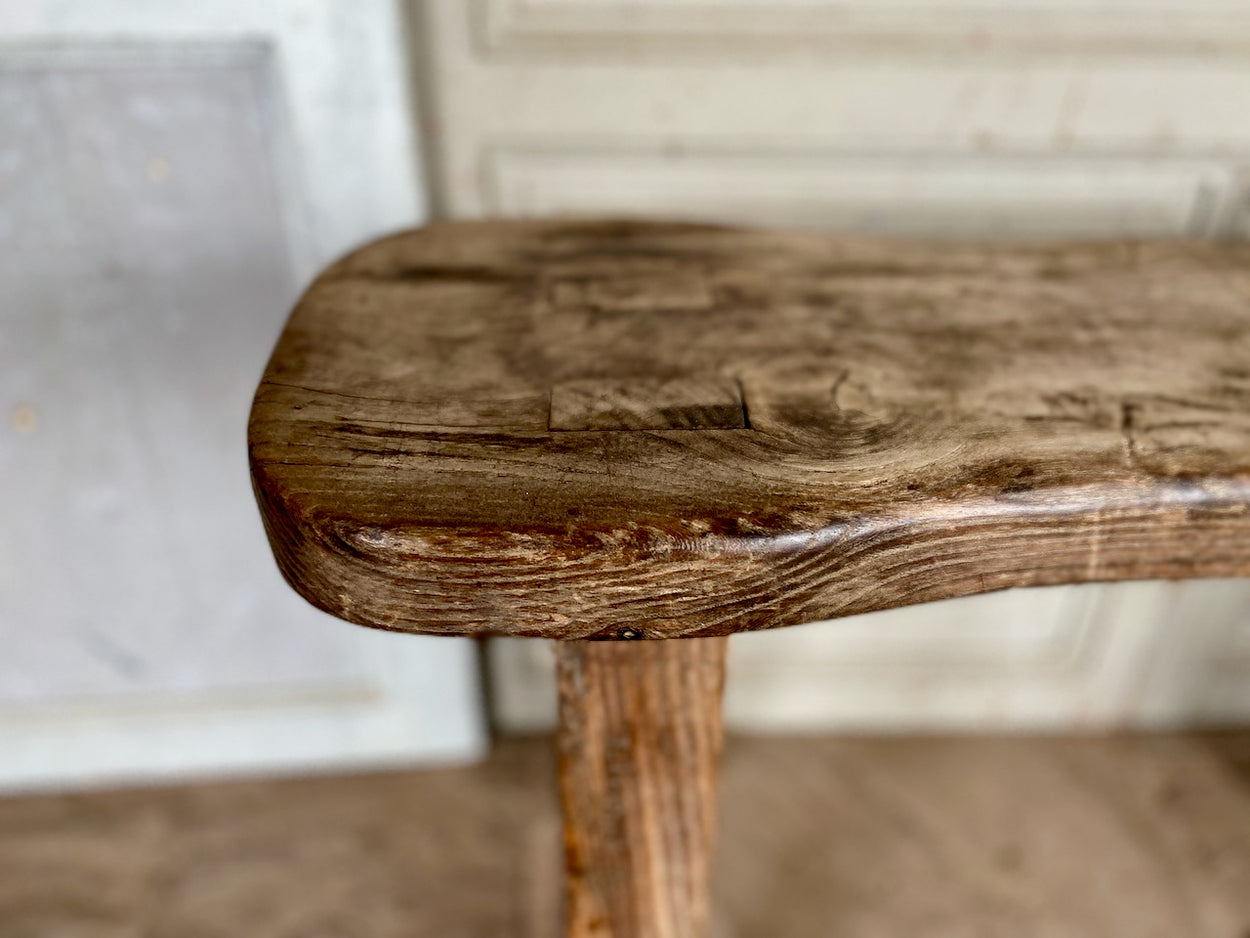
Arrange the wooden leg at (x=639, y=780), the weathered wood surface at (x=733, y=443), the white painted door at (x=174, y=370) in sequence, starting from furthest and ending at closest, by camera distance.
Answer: the white painted door at (x=174, y=370), the wooden leg at (x=639, y=780), the weathered wood surface at (x=733, y=443)

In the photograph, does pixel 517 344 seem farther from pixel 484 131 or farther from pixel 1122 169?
pixel 1122 169

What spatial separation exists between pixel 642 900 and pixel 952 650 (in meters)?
0.66

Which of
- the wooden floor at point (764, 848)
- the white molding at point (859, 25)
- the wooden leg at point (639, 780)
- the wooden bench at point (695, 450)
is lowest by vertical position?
the wooden floor at point (764, 848)

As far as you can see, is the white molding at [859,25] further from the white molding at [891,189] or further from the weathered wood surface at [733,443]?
the weathered wood surface at [733,443]

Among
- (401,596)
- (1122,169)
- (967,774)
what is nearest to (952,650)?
(967,774)

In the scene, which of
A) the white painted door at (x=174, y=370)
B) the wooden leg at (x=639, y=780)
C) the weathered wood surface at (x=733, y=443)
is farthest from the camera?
the white painted door at (x=174, y=370)

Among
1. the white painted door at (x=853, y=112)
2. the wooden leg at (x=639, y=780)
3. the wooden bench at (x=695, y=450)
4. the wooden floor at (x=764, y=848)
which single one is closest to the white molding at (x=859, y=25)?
the white painted door at (x=853, y=112)

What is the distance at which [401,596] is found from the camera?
420 mm

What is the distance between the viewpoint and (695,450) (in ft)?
1.47

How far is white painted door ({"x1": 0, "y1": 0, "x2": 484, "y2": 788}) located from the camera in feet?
2.59

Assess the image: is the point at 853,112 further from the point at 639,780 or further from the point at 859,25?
the point at 639,780

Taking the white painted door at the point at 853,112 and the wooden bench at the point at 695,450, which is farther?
the white painted door at the point at 853,112

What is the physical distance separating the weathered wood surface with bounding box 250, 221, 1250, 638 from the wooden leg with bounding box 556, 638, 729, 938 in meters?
0.11

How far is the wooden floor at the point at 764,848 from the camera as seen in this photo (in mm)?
1028
